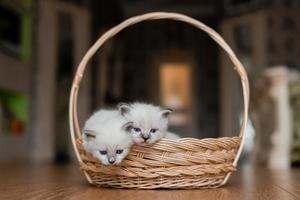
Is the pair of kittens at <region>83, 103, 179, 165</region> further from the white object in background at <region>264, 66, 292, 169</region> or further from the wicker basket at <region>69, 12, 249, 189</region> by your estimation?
the white object in background at <region>264, 66, 292, 169</region>

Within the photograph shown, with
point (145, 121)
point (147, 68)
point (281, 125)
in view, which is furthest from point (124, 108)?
point (147, 68)

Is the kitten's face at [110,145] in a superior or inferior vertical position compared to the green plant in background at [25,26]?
inferior

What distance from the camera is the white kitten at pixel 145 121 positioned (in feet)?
4.20

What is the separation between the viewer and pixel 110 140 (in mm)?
1203

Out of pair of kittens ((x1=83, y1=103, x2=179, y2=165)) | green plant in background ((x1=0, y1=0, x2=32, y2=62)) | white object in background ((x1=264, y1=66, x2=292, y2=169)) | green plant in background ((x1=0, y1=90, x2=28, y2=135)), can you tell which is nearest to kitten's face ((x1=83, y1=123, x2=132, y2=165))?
pair of kittens ((x1=83, y1=103, x2=179, y2=165))

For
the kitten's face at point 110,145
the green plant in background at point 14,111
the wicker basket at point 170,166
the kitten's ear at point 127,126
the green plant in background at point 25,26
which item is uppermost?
the green plant in background at point 25,26

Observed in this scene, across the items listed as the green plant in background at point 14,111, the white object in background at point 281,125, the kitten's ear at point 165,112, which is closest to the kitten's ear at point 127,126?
the kitten's ear at point 165,112

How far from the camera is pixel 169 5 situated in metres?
7.39

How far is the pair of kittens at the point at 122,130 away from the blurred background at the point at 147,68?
6.64 ft

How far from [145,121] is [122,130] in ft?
0.38

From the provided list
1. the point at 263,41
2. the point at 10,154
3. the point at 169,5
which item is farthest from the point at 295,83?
the point at 169,5

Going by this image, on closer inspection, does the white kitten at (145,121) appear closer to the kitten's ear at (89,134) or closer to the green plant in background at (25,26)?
the kitten's ear at (89,134)

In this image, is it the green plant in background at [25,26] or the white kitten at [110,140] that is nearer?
the white kitten at [110,140]

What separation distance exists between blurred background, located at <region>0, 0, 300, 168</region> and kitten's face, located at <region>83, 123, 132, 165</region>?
2.17 meters
